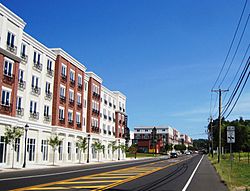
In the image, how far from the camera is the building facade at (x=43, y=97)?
1373 inches

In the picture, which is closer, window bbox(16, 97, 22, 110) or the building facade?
the building facade

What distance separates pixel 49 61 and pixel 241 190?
35.8 m

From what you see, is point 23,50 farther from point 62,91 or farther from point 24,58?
point 62,91

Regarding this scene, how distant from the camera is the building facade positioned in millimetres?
34875

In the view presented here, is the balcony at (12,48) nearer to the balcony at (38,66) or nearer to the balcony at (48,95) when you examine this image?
the balcony at (38,66)

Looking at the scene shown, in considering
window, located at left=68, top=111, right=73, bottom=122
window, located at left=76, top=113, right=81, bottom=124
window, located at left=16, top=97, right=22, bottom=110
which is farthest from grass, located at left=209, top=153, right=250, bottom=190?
window, located at left=76, top=113, right=81, bottom=124

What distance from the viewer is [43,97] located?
44438 mm

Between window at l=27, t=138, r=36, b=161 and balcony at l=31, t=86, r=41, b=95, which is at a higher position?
balcony at l=31, t=86, r=41, b=95

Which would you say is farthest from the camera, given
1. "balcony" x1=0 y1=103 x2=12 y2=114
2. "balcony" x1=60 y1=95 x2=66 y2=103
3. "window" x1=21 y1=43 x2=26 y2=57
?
"balcony" x1=60 y1=95 x2=66 y2=103

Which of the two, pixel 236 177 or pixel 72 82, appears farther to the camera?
pixel 72 82

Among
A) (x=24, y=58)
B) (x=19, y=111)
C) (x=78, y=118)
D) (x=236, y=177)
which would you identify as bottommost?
(x=236, y=177)

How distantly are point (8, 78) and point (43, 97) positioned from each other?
31.5 feet

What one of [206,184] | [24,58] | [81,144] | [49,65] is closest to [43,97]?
[49,65]

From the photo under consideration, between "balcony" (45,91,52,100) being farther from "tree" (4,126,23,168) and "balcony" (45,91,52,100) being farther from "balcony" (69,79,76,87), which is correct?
"tree" (4,126,23,168)
